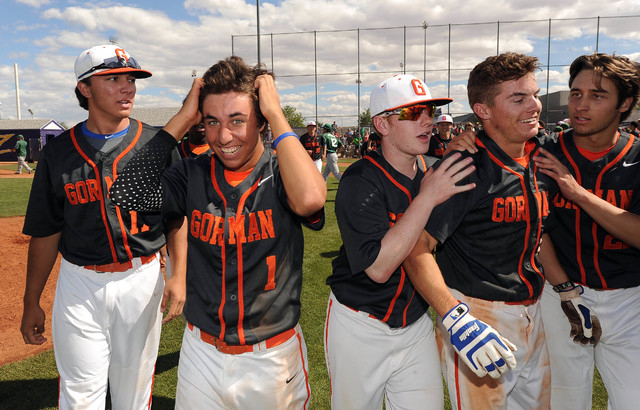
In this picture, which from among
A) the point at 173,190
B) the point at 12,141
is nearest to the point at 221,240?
the point at 173,190

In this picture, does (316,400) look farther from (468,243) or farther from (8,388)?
(8,388)

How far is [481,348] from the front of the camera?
2.12 metres

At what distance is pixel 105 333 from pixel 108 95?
1621mm

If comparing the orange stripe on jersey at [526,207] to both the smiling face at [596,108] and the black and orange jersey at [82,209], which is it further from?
the black and orange jersey at [82,209]

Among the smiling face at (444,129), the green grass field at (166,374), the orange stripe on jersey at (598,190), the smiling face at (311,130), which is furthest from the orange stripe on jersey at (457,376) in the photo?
the smiling face at (311,130)

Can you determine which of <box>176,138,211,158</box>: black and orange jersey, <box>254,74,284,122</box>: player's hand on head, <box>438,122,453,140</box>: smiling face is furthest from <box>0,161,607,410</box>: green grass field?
<box>438,122,453,140</box>: smiling face

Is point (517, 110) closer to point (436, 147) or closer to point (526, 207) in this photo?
point (526, 207)

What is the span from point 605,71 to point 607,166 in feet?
2.10

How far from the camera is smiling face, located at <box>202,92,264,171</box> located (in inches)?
88.7

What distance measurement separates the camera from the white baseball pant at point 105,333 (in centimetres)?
285

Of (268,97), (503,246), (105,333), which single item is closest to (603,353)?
(503,246)

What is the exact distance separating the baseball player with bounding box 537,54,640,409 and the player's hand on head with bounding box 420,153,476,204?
1028 mm

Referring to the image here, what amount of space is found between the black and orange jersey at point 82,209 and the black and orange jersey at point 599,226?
9.47 ft

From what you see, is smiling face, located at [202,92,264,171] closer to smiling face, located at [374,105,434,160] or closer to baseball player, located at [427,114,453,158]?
smiling face, located at [374,105,434,160]
